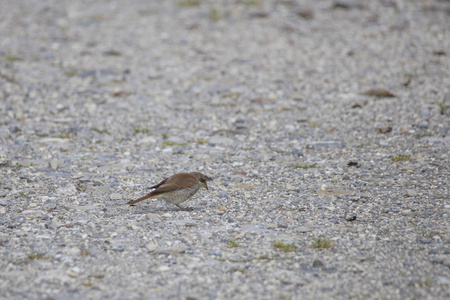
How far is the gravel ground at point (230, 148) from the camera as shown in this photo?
5.69 m

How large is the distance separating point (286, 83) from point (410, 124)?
3920mm

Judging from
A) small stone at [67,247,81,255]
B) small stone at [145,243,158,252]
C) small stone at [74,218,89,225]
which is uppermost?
small stone at [67,247,81,255]

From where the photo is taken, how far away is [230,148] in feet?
33.6

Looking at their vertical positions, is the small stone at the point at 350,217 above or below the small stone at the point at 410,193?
above

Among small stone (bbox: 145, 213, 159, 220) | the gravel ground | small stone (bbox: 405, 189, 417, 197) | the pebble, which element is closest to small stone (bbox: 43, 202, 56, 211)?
the gravel ground

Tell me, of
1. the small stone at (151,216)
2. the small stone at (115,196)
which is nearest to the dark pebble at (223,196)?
the small stone at (151,216)

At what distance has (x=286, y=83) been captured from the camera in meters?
13.8

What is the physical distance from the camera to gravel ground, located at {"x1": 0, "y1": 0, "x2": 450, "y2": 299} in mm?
5688

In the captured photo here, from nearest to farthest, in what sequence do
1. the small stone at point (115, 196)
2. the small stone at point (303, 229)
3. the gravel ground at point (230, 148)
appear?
the gravel ground at point (230, 148)
the small stone at point (303, 229)
the small stone at point (115, 196)

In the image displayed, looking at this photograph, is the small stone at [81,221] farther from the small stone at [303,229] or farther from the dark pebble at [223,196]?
the small stone at [303,229]

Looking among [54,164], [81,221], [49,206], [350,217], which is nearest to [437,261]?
[350,217]

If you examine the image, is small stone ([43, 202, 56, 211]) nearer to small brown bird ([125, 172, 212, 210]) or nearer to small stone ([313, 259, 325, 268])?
small brown bird ([125, 172, 212, 210])

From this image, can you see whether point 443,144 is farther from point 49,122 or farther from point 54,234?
point 49,122

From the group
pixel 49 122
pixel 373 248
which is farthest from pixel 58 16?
pixel 373 248
